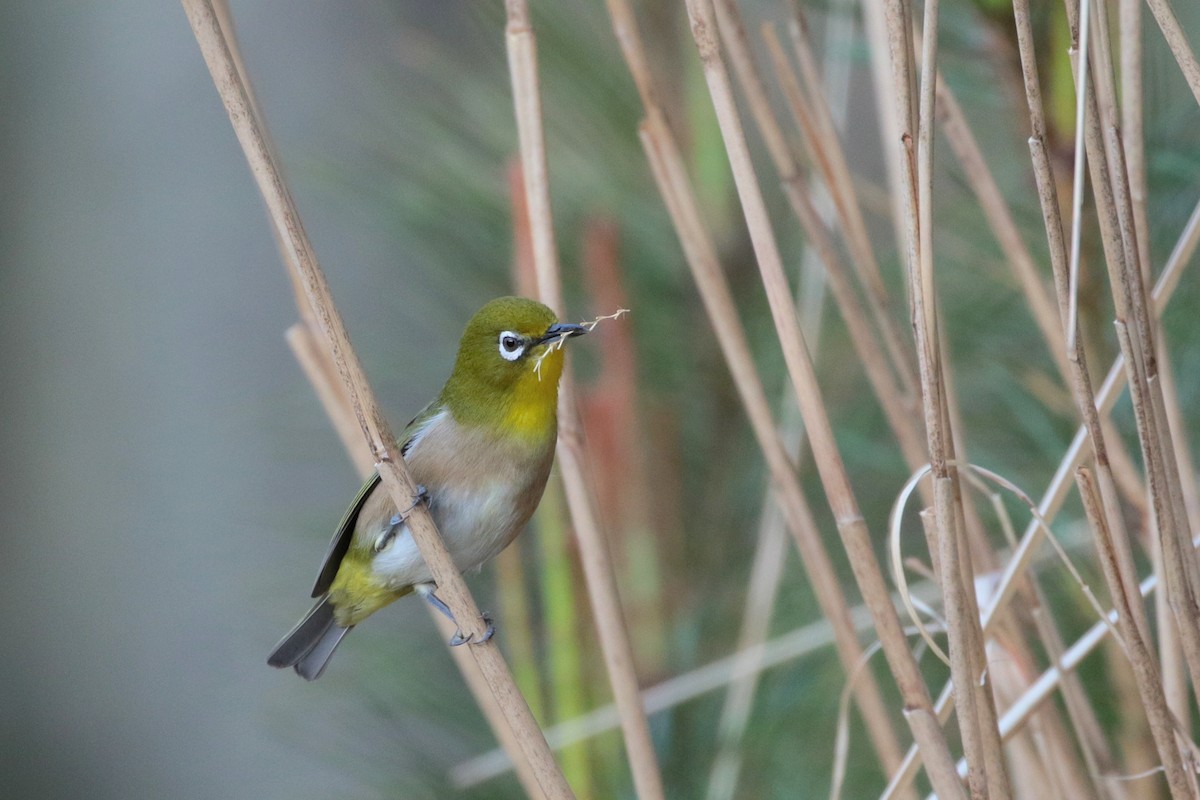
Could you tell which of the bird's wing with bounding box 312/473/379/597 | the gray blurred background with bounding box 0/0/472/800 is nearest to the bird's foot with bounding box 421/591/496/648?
the bird's wing with bounding box 312/473/379/597

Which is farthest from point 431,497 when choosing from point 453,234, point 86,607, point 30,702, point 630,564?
point 30,702

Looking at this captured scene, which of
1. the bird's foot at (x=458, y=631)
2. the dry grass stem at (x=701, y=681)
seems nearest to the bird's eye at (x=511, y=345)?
the bird's foot at (x=458, y=631)

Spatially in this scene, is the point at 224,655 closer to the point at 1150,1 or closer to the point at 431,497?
the point at 431,497

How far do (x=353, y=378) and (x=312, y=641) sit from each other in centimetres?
64

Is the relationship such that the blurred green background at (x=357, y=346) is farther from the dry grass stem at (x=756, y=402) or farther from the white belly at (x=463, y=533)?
the dry grass stem at (x=756, y=402)

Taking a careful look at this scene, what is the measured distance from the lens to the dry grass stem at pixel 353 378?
0.75 metres

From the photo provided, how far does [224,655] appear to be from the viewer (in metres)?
2.51

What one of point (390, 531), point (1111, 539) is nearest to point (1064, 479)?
point (1111, 539)

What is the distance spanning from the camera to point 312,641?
135 cm

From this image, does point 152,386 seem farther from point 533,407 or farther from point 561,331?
point 561,331

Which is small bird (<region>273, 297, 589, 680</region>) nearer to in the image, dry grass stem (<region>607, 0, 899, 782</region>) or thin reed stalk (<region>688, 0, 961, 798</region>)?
dry grass stem (<region>607, 0, 899, 782</region>)

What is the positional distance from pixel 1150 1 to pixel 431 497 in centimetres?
81

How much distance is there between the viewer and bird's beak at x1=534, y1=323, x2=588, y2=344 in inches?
38.9

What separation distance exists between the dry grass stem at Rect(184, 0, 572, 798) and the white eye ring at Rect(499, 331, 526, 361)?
268mm
